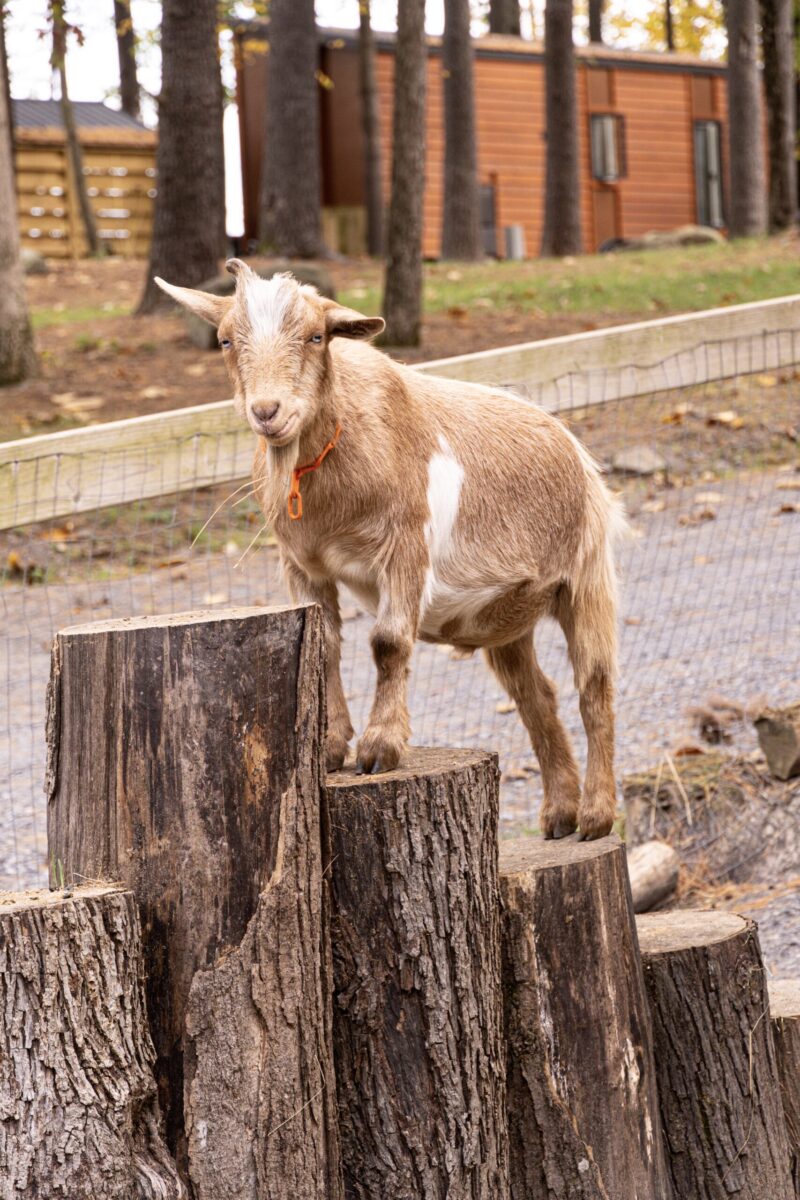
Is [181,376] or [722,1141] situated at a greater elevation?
[181,376]

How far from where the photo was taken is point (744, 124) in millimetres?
22938

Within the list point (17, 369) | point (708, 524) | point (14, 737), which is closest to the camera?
point (14, 737)

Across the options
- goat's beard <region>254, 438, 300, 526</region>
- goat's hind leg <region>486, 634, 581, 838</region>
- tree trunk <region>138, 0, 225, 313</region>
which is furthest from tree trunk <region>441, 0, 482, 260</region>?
goat's beard <region>254, 438, 300, 526</region>

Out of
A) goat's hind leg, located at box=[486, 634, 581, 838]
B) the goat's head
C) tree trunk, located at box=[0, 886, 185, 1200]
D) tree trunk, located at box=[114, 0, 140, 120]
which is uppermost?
tree trunk, located at box=[114, 0, 140, 120]

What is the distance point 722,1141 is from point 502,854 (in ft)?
2.81

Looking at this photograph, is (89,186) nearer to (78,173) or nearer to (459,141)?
(78,173)

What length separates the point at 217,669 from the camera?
8.47ft

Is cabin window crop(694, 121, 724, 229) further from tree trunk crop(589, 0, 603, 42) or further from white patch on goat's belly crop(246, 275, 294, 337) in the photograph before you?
white patch on goat's belly crop(246, 275, 294, 337)

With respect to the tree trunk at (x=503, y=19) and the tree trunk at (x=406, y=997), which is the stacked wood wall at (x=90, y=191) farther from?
the tree trunk at (x=406, y=997)

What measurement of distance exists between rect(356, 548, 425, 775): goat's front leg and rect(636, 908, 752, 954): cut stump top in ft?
3.03

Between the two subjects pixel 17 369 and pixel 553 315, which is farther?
pixel 553 315

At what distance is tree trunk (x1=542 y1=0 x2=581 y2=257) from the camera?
2025 cm

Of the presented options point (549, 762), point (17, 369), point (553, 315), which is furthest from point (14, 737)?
point (553, 315)

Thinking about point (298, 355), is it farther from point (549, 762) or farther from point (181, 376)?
point (181, 376)
